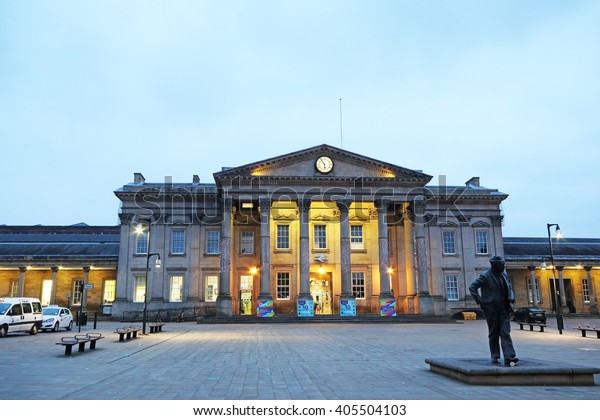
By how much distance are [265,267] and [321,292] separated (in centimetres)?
775

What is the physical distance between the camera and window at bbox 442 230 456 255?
46.4m

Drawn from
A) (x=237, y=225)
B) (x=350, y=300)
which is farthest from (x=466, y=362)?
(x=237, y=225)

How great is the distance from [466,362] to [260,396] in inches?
198

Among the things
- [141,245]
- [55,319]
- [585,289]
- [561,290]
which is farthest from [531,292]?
[55,319]

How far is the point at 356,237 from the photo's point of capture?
45.3 metres

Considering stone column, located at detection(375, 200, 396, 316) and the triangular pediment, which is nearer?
stone column, located at detection(375, 200, 396, 316)

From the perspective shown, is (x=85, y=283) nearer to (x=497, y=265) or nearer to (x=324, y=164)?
(x=324, y=164)

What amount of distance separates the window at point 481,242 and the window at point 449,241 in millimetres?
2220

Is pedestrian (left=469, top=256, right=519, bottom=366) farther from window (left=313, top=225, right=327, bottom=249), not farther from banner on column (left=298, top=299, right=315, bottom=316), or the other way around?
window (left=313, top=225, right=327, bottom=249)

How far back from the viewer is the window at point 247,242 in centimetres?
4419

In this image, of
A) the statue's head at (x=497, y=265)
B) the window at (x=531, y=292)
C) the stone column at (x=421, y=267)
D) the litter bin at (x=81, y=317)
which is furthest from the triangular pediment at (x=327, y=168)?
the statue's head at (x=497, y=265)

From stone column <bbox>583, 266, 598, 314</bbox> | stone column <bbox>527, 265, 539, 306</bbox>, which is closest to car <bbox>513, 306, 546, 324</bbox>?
stone column <bbox>527, 265, 539, 306</bbox>

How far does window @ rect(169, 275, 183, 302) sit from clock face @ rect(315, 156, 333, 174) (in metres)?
16.2

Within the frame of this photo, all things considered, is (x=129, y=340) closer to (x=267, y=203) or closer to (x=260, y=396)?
(x=260, y=396)
